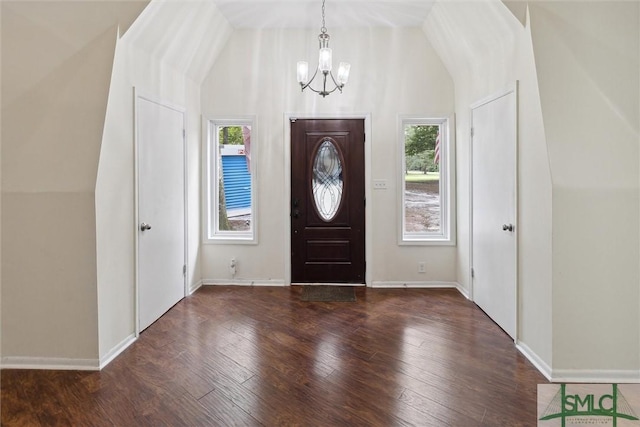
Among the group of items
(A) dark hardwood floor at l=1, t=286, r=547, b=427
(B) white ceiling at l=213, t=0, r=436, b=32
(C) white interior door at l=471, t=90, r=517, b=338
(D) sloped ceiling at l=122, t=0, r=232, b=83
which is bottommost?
(A) dark hardwood floor at l=1, t=286, r=547, b=427

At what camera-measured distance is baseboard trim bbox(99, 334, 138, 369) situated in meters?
2.42

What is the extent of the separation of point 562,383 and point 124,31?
3816 millimetres

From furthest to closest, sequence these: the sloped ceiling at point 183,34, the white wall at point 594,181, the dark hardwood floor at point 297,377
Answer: the sloped ceiling at point 183,34 < the white wall at point 594,181 < the dark hardwood floor at point 297,377

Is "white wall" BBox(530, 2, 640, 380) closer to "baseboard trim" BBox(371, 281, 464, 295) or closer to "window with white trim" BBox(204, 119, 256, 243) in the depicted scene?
"baseboard trim" BBox(371, 281, 464, 295)

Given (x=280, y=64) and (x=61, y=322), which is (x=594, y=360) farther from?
(x=280, y=64)

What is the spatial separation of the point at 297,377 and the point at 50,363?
1.78 meters

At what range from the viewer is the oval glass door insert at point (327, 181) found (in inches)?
166

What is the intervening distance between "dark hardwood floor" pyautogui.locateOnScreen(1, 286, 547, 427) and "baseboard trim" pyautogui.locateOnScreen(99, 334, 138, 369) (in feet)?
0.13

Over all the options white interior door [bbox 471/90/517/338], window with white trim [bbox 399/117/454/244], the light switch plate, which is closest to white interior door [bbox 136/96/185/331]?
the light switch plate

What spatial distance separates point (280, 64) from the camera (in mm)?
4066

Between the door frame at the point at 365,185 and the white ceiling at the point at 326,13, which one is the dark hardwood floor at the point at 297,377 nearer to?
the door frame at the point at 365,185

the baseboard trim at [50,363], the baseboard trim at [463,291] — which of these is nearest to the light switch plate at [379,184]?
the baseboard trim at [463,291]

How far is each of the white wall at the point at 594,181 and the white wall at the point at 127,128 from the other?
2874 millimetres

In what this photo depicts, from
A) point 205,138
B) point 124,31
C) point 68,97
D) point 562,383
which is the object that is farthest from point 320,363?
point 205,138
